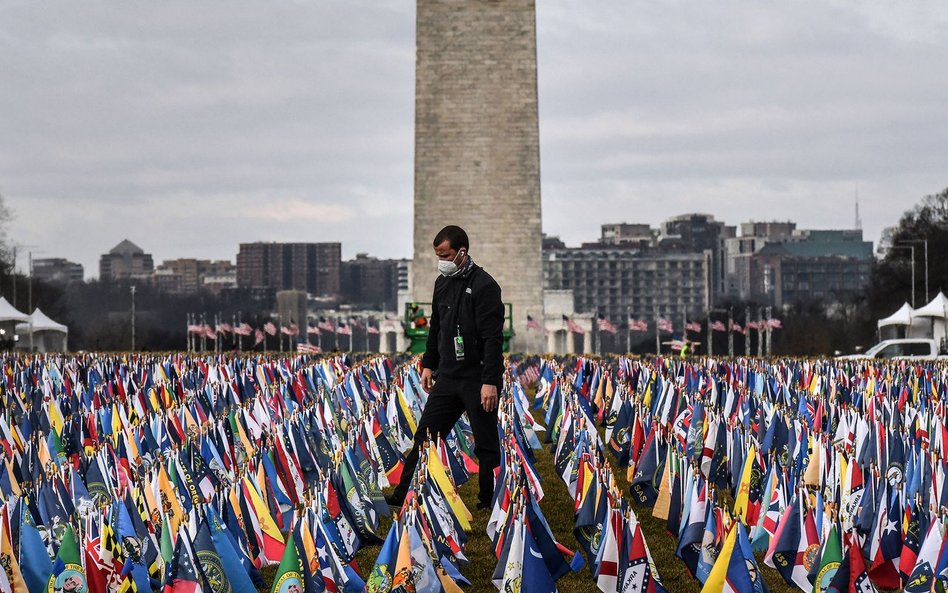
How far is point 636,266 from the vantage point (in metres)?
180

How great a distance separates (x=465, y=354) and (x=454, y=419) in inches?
20.9

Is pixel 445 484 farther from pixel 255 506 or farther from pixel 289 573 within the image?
pixel 289 573

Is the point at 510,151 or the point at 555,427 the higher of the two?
the point at 510,151

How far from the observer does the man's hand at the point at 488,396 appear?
1132 cm

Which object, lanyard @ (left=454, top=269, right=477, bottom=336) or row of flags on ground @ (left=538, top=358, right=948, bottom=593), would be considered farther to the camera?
lanyard @ (left=454, top=269, right=477, bottom=336)

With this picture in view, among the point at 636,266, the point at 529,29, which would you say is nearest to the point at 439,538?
the point at 529,29

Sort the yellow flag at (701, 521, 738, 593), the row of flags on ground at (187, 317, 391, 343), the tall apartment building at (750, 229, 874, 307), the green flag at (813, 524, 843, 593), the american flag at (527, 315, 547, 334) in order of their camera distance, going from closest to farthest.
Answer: the yellow flag at (701, 521, 738, 593)
the green flag at (813, 524, 843, 593)
the american flag at (527, 315, 547, 334)
the row of flags on ground at (187, 317, 391, 343)
the tall apartment building at (750, 229, 874, 307)

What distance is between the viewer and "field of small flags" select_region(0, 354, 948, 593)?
29.1 feet

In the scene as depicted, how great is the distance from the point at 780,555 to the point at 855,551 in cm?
109

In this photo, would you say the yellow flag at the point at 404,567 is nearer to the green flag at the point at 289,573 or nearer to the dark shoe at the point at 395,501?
the green flag at the point at 289,573

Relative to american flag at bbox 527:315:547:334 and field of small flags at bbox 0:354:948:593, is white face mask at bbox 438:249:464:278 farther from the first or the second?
american flag at bbox 527:315:547:334

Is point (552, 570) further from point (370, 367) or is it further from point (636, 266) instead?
point (636, 266)

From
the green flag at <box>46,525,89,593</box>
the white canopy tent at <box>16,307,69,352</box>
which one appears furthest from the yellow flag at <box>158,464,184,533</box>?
the white canopy tent at <box>16,307,69,352</box>

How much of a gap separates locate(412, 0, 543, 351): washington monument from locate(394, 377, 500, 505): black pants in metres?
32.5
